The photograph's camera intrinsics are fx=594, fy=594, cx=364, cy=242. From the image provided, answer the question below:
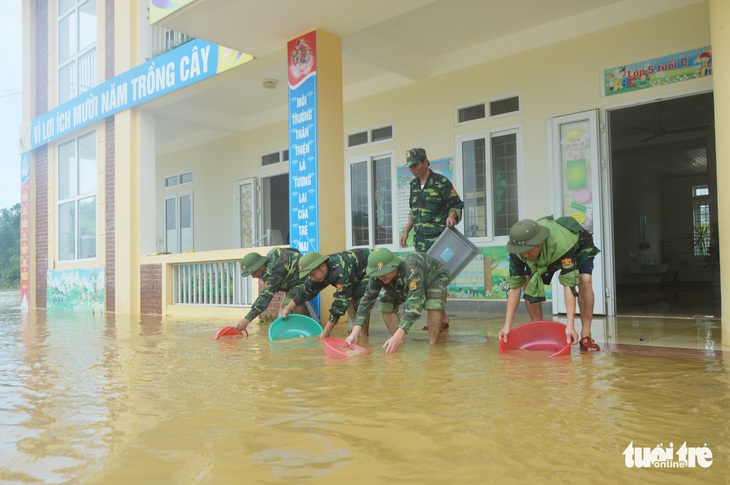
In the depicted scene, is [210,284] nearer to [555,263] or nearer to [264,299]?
[264,299]

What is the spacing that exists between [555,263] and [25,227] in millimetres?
12217

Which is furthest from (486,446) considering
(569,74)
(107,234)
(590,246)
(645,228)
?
(645,228)

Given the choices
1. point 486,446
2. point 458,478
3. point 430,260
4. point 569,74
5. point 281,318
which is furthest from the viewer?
point 569,74

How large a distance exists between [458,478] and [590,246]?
128 inches

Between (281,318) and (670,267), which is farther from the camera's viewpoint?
(670,267)

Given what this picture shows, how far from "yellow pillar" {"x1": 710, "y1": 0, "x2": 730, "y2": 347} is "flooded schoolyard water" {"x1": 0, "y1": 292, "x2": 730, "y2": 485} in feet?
2.89

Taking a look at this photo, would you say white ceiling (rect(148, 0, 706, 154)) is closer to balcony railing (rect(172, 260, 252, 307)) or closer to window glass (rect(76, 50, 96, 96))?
window glass (rect(76, 50, 96, 96))

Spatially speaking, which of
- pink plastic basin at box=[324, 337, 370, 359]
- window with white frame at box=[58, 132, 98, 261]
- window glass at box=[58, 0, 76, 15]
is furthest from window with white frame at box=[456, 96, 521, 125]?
window glass at box=[58, 0, 76, 15]

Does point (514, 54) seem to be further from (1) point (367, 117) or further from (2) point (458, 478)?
(2) point (458, 478)

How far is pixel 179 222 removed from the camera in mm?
14023

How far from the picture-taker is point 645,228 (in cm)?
1476

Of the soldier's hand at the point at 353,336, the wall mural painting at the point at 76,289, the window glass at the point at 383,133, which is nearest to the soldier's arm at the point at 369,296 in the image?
the soldier's hand at the point at 353,336

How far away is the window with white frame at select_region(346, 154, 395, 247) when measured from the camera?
384 inches

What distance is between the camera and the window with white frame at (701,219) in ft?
47.8
